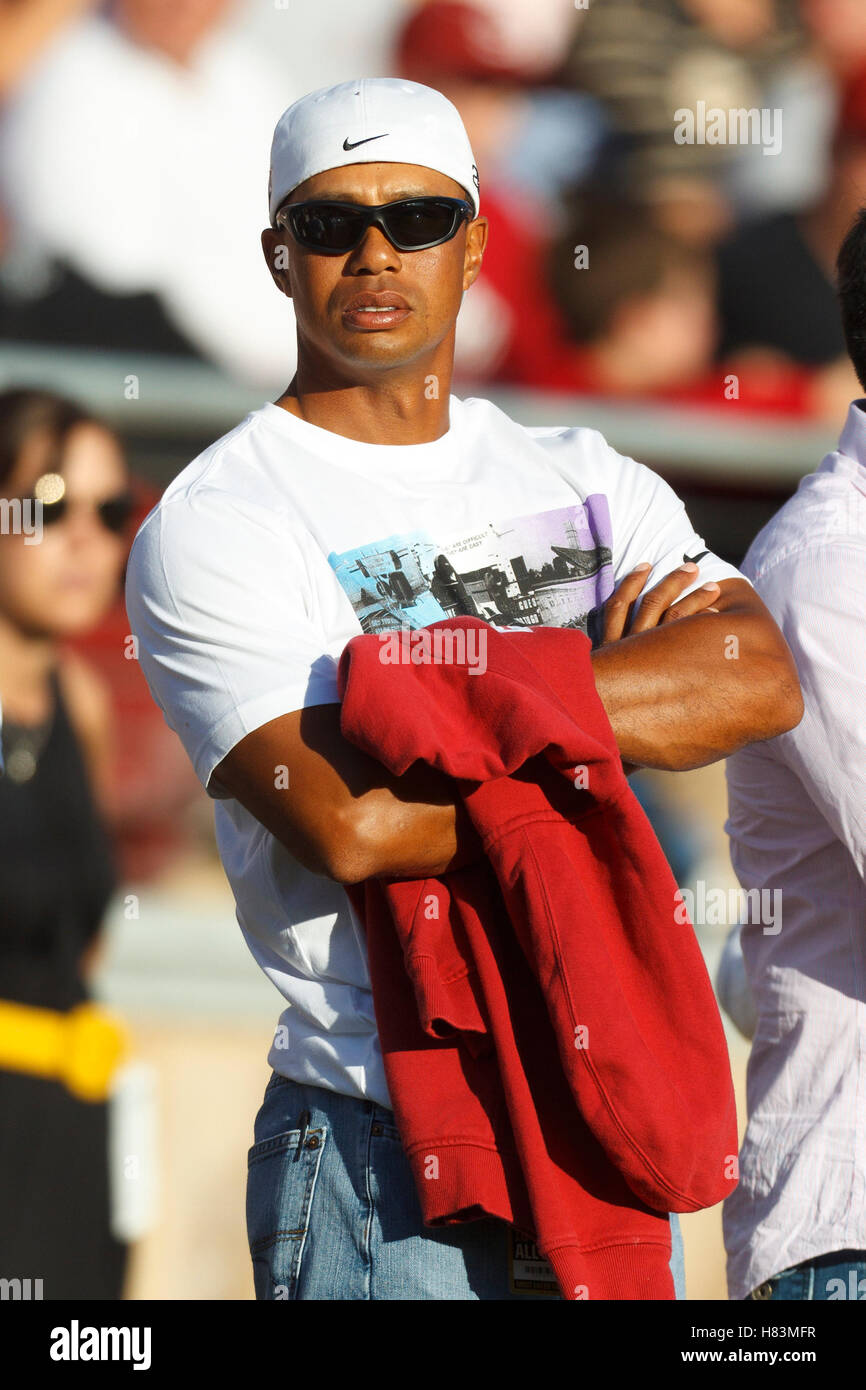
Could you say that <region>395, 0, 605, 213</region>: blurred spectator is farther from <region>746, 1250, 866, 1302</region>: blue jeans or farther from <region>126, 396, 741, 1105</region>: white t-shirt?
<region>746, 1250, 866, 1302</region>: blue jeans

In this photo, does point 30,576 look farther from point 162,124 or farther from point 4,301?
point 162,124

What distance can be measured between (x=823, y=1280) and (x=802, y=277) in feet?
11.7

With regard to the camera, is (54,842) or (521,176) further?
(521,176)

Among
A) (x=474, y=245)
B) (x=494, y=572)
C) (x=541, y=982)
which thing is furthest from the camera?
(x=474, y=245)

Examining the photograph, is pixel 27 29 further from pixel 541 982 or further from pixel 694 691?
pixel 541 982

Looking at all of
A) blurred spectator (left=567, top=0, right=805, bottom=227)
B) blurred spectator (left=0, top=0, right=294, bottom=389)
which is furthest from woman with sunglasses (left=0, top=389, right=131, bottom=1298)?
blurred spectator (left=567, top=0, right=805, bottom=227)

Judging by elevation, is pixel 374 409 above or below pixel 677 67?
below

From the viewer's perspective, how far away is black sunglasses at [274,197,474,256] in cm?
205

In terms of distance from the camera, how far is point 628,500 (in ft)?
7.18

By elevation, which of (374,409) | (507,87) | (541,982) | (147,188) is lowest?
(541,982)

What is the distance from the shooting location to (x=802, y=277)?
16.6 ft

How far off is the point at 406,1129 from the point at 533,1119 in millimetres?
137

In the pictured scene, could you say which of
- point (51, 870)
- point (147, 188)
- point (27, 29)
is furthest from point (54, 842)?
point (27, 29)

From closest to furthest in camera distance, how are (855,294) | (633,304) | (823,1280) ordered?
(823,1280) < (855,294) < (633,304)
